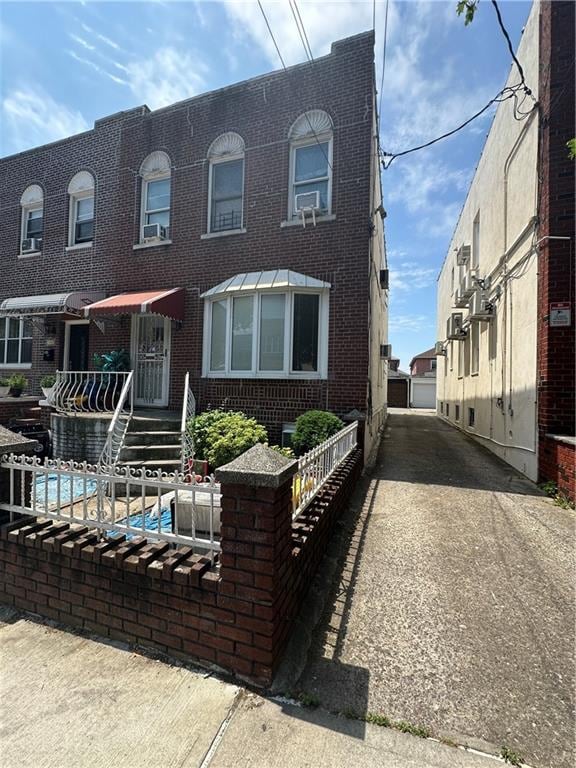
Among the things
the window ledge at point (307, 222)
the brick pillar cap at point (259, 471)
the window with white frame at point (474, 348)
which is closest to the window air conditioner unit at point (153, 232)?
the window ledge at point (307, 222)

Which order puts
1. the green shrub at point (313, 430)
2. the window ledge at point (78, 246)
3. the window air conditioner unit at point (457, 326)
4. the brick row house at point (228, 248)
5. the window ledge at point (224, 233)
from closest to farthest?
the green shrub at point (313, 430)
the brick row house at point (228, 248)
the window ledge at point (224, 233)
the window ledge at point (78, 246)
the window air conditioner unit at point (457, 326)

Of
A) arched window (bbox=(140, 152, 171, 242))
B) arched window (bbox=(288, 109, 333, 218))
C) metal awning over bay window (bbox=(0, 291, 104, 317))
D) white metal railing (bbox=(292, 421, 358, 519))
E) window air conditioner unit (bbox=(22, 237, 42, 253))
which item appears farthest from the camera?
window air conditioner unit (bbox=(22, 237, 42, 253))

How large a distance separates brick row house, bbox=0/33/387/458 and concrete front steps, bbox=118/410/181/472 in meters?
1.33

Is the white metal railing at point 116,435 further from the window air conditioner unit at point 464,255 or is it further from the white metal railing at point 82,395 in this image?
the window air conditioner unit at point 464,255

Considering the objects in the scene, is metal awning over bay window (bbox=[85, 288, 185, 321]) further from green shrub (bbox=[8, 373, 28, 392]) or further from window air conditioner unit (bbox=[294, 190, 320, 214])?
window air conditioner unit (bbox=[294, 190, 320, 214])

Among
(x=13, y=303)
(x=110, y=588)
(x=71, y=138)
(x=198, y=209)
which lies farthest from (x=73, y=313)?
(x=110, y=588)

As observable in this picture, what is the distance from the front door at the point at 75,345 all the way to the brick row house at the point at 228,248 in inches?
1.7

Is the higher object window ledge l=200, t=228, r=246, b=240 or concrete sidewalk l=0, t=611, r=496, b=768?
window ledge l=200, t=228, r=246, b=240

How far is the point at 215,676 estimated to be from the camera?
84.6 inches

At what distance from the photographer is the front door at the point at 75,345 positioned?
982 centimetres

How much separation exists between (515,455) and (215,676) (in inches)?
271

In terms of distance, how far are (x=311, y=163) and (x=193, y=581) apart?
804cm

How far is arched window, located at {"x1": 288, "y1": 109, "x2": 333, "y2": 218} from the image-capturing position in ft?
24.5

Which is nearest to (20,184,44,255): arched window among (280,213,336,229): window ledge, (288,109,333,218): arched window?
(280,213,336,229): window ledge
